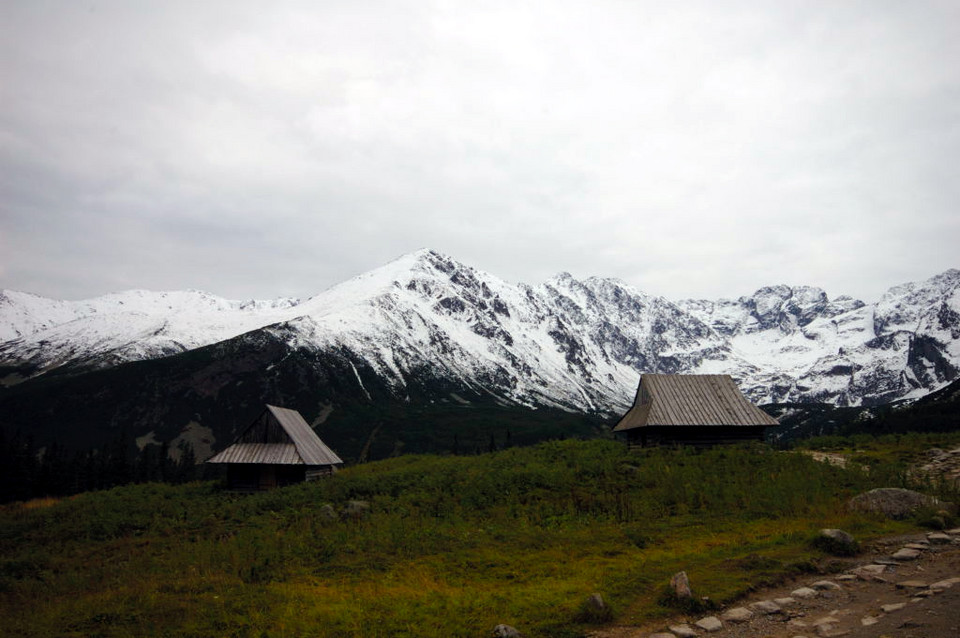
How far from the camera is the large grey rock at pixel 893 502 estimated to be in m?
19.5

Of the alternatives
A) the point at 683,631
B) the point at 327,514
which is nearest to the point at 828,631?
the point at 683,631

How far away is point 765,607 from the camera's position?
12.3 m

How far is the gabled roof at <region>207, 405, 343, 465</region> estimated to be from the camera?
48844mm

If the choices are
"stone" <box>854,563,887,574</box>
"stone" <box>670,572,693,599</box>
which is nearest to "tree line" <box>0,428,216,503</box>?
"stone" <box>670,572,693,599</box>

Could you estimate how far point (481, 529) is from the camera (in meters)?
23.3

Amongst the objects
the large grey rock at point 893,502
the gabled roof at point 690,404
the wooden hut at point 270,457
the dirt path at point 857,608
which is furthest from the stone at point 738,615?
the wooden hut at point 270,457

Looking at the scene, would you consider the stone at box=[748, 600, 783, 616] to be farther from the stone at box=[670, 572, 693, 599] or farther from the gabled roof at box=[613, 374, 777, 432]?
the gabled roof at box=[613, 374, 777, 432]

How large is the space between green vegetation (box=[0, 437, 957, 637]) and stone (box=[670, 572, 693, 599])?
383mm

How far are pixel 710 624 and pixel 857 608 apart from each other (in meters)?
2.80

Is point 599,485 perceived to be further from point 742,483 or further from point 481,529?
point 481,529

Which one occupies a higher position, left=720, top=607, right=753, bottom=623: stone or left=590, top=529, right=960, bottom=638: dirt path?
left=590, top=529, right=960, bottom=638: dirt path

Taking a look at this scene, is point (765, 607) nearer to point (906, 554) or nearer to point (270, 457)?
point (906, 554)

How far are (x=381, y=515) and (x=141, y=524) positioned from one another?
14.6m

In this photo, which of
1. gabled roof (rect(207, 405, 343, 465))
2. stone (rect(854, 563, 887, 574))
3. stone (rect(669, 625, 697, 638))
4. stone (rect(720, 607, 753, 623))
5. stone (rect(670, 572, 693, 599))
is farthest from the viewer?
gabled roof (rect(207, 405, 343, 465))
